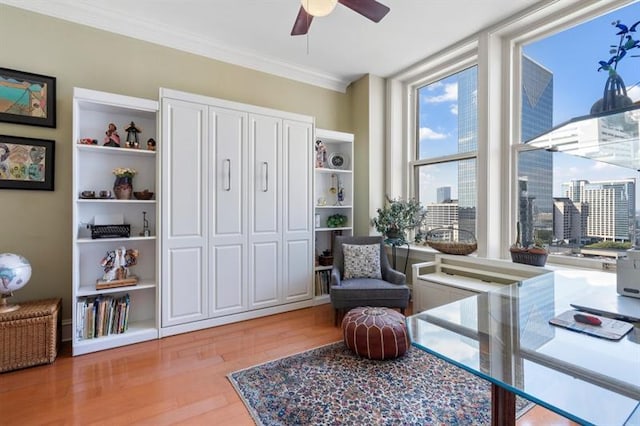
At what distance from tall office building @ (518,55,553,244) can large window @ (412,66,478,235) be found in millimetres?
493

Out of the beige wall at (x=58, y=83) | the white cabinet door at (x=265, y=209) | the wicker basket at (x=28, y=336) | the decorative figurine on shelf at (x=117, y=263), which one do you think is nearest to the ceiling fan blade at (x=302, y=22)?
the white cabinet door at (x=265, y=209)

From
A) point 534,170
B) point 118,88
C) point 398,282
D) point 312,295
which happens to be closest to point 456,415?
point 398,282

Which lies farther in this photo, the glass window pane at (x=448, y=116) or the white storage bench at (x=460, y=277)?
the glass window pane at (x=448, y=116)

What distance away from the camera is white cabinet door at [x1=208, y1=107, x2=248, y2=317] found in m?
3.03

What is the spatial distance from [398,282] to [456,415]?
62.1 inches

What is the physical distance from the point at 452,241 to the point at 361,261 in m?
1.14

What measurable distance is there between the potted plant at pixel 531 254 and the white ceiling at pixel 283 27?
2.26m

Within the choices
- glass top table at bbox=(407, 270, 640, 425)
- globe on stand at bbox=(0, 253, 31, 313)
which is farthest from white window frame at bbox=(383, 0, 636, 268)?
globe on stand at bbox=(0, 253, 31, 313)

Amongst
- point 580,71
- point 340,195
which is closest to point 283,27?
point 340,195

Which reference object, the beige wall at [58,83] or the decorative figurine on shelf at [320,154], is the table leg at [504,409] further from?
the beige wall at [58,83]

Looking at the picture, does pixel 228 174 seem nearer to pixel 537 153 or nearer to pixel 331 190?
pixel 331 190

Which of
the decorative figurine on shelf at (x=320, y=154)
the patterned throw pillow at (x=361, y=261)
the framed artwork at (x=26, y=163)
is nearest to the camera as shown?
the framed artwork at (x=26, y=163)

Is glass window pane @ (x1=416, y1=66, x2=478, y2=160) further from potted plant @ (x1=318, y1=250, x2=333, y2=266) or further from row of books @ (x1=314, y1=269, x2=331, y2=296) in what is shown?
row of books @ (x1=314, y1=269, x2=331, y2=296)

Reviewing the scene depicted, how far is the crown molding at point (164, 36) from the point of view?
264cm
